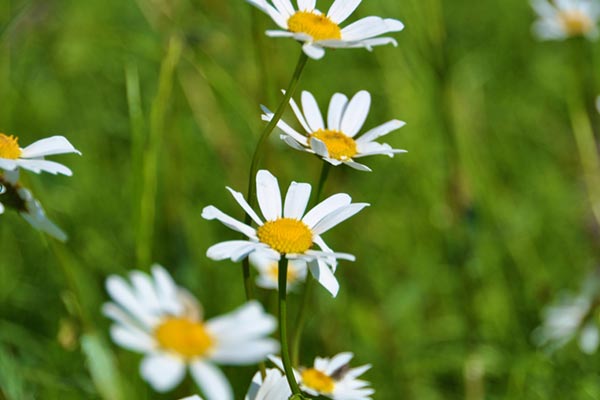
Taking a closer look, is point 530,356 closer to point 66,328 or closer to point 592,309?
point 592,309

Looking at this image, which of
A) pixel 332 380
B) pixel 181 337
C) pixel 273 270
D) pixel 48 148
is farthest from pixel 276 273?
pixel 181 337

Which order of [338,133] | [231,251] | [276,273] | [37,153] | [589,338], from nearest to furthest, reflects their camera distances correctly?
1. [231,251]
2. [37,153]
3. [338,133]
4. [589,338]
5. [276,273]

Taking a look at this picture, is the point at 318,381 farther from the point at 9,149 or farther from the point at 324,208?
the point at 9,149

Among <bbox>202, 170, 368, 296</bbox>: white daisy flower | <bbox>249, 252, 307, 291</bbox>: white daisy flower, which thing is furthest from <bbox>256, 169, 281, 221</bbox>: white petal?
<bbox>249, 252, 307, 291</bbox>: white daisy flower

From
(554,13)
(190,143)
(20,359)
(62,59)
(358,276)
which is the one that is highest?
(62,59)

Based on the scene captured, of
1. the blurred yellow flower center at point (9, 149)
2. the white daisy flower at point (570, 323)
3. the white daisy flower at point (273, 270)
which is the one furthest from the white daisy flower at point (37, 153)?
the white daisy flower at point (570, 323)

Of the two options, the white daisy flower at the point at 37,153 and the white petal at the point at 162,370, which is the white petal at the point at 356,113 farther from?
the white petal at the point at 162,370

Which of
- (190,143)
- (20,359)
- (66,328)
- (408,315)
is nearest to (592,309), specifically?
(408,315)
